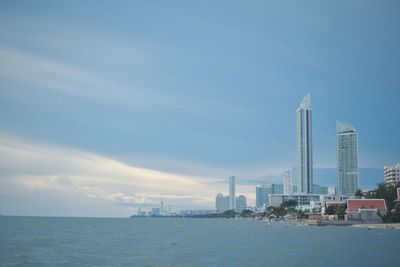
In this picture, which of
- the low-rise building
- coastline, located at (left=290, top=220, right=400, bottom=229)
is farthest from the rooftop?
coastline, located at (left=290, top=220, right=400, bottom=229)

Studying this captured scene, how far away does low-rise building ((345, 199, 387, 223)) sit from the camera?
113 m

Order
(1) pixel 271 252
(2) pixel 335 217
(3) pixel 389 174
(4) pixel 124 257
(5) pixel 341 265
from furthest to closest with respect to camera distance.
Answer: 1. (3) pixel 389 174
2. (2) pixel 335 217
3. (1) pixel 271 252
4. (4) pixel 124 257
5. (5) pixel 341 265

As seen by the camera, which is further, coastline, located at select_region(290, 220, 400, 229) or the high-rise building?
the high-rise building

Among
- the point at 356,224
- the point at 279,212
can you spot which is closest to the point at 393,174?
the point at 279,212

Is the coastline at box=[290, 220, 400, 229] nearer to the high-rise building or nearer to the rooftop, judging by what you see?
the rooftop

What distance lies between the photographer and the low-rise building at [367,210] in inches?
4446

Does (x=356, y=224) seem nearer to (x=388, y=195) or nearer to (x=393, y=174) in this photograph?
(x=388, y=195)

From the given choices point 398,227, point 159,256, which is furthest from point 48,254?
point 398,227

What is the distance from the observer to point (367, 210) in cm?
11388

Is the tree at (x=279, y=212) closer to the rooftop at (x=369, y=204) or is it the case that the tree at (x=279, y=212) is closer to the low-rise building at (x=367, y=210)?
the low-rise building at (x=367, y=210)

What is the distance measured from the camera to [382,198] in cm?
12319

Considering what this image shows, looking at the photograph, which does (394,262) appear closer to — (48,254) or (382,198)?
(48,254)

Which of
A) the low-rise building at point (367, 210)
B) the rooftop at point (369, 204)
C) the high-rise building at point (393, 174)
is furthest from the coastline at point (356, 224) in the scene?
the high-rise building at point (393, 174)

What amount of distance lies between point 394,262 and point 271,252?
13399mm
